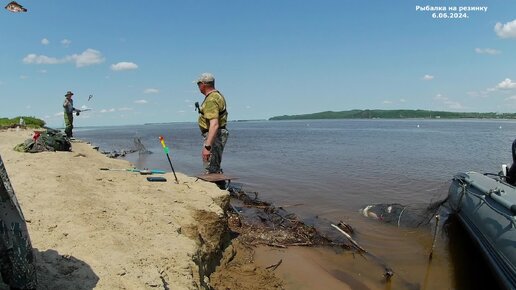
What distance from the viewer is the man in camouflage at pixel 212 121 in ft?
21.1

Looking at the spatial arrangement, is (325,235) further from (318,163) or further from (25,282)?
(318,163)

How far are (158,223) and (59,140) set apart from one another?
7.34 meters

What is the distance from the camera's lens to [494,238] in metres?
5.16

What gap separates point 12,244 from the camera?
1.84 meters

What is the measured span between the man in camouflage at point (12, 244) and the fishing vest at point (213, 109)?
4.62 m

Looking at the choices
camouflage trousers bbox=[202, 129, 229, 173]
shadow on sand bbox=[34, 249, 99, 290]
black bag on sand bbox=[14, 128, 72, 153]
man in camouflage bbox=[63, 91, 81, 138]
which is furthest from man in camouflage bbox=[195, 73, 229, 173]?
man in camouflage bbox=[63, 91, 81, 138]

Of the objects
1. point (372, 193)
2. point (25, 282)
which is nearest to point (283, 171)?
point (372, 193)

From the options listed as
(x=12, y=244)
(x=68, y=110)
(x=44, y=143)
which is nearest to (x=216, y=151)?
(x=12, y=244)

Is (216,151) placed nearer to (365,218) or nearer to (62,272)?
(365,218)

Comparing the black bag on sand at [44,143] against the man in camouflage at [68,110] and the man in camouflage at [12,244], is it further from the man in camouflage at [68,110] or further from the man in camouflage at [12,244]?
the man in camouflage at [12,244]

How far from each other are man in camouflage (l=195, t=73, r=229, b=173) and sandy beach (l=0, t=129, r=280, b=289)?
1.90 feet

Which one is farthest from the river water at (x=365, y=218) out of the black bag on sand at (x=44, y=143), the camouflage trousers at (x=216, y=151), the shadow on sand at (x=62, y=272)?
the black bag on sand at (x=44, y=143)

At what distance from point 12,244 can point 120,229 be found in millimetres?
2024

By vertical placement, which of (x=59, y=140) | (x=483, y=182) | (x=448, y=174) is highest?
(x=59, y=140)
